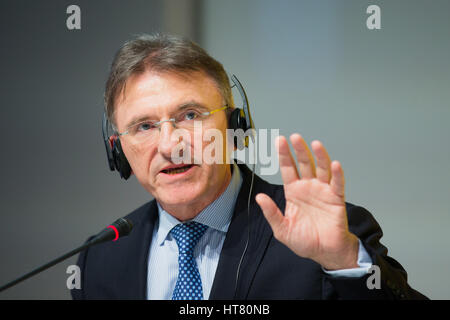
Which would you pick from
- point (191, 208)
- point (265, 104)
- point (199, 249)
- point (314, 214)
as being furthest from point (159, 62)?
point (265, 104)

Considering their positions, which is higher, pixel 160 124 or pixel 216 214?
pixel 160 124

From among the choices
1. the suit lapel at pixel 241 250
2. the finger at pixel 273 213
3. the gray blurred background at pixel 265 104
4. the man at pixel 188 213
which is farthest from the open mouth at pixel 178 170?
the gray blurred background at pixel 265 104

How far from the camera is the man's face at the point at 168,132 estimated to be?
146 centimetres

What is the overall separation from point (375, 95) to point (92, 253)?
136 centimetres

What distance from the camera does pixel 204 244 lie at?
1536 millimetres

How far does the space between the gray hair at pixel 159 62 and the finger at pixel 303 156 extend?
21.7 inches

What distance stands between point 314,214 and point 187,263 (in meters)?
0.50

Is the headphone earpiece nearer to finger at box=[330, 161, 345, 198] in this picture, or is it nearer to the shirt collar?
the shirt collar

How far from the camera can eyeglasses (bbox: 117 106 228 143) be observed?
58.6 inches

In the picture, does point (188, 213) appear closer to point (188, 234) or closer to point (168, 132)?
point (188, 234)

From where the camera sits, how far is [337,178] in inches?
42.3

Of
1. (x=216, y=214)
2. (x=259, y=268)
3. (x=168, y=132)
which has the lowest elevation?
(x=259, y=268)

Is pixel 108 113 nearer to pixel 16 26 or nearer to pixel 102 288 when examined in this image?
pixel 102 288

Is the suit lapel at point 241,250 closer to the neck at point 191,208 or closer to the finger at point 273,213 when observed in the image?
the neck at point 191,208
